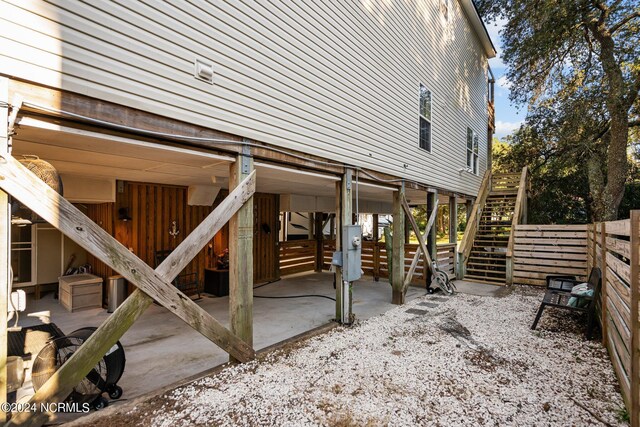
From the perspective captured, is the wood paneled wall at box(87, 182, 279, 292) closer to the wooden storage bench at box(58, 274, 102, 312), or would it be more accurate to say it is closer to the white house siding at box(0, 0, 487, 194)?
the wooden storage bench at box(58, 274, 102, 312)

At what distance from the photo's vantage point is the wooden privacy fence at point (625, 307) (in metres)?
2.56

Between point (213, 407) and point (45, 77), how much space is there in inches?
120

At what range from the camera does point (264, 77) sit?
4012mm

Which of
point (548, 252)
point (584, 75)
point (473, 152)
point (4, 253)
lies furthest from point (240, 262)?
point (584, 75)

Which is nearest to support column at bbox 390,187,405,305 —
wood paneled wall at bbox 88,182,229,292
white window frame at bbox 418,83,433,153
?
white window frame at bbox 418,83,433,153

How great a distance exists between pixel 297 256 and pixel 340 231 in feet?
18.3

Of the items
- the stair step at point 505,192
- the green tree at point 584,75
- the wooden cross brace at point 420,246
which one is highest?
the green tree at point 584,75

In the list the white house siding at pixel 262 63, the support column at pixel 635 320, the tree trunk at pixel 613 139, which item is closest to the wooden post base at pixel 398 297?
the white house siding at pixel 262 63

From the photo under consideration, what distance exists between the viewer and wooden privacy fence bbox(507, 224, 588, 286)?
8102 millimetres

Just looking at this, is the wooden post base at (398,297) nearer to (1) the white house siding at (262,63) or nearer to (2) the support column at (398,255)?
(2) the support column at (398,255)

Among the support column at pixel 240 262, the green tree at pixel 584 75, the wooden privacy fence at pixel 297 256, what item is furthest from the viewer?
the wooden privacy fence at pixel 297 256

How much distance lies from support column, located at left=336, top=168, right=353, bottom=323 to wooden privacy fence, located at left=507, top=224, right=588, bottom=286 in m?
6.27

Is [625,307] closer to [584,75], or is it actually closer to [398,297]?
[398,297]

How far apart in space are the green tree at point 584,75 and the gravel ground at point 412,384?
349 inches
